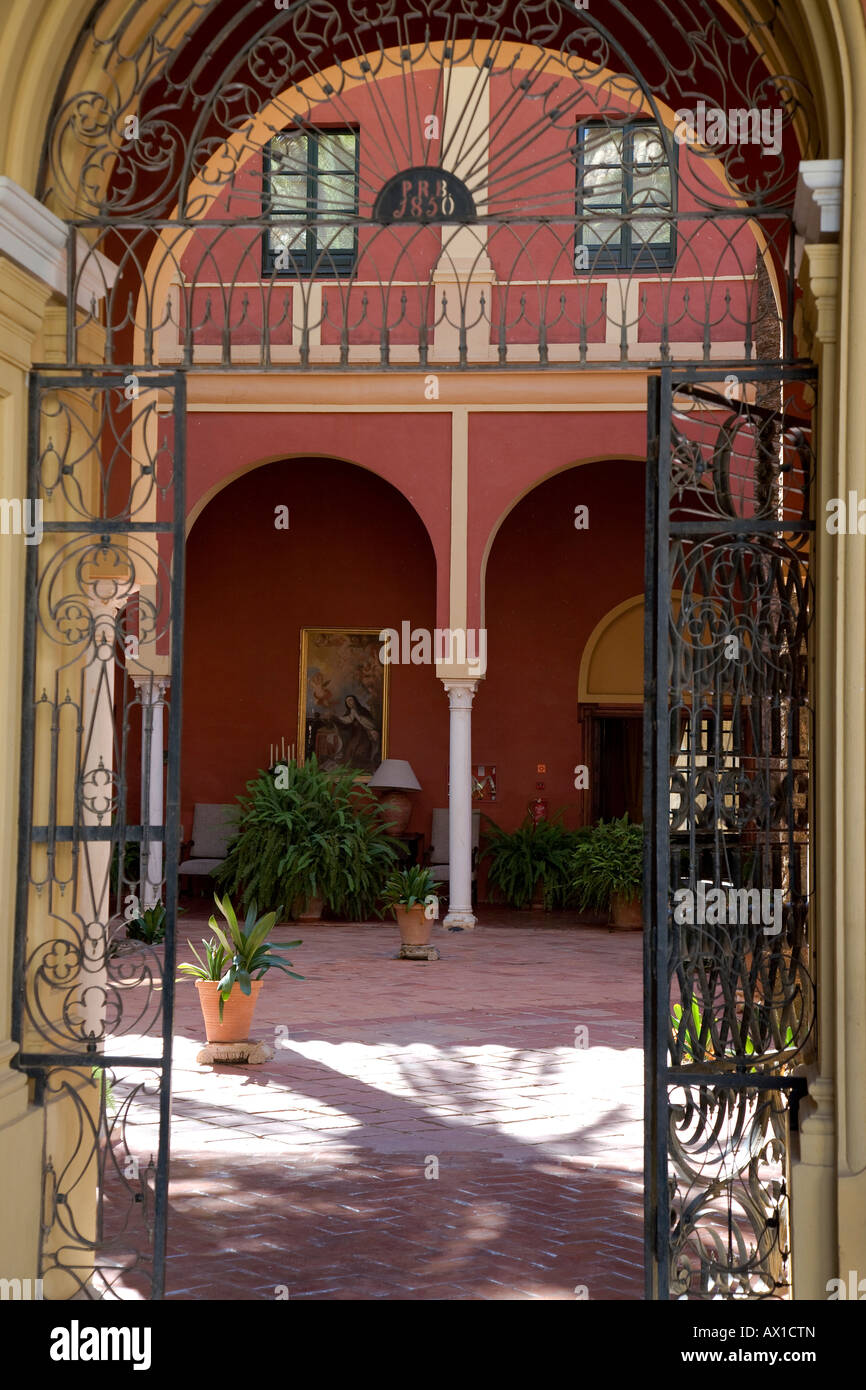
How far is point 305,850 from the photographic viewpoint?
13.3 meters

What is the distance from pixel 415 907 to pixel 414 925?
15cm

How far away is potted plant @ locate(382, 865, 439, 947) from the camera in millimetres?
11281

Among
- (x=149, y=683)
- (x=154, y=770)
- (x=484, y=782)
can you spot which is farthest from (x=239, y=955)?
(x=484, y=782)

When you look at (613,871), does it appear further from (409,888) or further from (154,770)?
(154,770)

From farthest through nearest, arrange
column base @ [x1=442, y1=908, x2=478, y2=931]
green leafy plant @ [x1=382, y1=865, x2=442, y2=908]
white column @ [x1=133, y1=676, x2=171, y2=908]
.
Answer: column base @ [x1=442, y1=908, x2=478, y2=931] < white column @ [x1=133, y1=676, x2=171, y2=908] < green leafy plant @ [x1=382, y1=865, x2=442, y2=908]

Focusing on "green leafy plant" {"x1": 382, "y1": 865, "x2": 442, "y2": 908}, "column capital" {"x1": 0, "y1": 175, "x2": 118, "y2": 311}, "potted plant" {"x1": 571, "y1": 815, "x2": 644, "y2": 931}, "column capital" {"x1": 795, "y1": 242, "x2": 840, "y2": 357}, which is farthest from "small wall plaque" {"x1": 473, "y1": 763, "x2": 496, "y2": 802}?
"column capital" {"x1": 795, "y1": 242, "x2": 840, "y2": 357}

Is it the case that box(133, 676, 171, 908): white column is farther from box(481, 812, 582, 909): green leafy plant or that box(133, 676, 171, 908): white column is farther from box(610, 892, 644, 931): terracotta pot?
box(610, 892, 644, 931): terracotta pot

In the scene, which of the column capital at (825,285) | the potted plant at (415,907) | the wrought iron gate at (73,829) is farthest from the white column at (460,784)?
the column capital at (825,285)

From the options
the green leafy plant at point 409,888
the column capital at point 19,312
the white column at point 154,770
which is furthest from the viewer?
the white column at point 154,770

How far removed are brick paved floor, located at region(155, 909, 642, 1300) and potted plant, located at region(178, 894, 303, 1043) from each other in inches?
10.2

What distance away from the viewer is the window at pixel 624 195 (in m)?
3.95

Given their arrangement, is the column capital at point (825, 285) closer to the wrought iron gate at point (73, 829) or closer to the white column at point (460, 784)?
the wrought iron gate at point (73, 829)

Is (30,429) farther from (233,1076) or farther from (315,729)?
(315,729)

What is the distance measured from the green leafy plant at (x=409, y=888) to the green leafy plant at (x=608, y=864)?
239 cm
